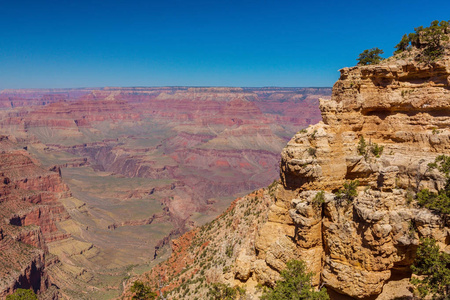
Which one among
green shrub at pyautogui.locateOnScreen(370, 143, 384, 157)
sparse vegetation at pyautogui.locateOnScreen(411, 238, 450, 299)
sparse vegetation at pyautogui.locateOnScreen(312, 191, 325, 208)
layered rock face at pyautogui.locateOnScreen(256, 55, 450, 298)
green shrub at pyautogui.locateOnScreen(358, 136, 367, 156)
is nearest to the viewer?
sparse vegetation at pyautogui.locateOnScreen(411, 238, 450, 299)

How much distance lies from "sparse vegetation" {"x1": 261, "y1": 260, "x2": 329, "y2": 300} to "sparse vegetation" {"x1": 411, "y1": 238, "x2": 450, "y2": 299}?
4.44 metres

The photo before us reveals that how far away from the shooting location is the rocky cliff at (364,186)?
15.8m

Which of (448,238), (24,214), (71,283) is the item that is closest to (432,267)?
(448,238)

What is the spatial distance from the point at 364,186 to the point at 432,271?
5.56m

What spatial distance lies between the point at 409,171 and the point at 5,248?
274 feet

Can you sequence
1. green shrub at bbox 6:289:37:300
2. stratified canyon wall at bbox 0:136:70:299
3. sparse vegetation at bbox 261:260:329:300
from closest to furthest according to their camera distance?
sparse vegetation at bbox 261:260:329:300 → green shrub at bbox 6:289:37:300 → stratified canyon wall at bbox 0:136:70:299

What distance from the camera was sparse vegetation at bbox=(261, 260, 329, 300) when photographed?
53.8 ft

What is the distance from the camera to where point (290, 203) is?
63.9 feet

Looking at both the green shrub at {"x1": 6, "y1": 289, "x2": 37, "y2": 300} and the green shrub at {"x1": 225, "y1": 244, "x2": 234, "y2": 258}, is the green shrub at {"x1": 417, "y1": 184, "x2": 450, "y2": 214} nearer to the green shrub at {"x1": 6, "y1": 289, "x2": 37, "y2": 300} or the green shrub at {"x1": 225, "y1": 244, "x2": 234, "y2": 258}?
the green shrub at {"x1": 225, "y1": 244, "x2": 234, "y2": 258}

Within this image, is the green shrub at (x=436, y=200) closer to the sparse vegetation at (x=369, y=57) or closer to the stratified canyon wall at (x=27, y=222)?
the sparse vegetation at (x=369, y=57)

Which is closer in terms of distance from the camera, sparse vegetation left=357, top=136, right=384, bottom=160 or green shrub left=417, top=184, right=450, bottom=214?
green shrub left=417, top=184, right=450, bottom=214

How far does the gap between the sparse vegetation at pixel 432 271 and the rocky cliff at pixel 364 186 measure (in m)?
0.57

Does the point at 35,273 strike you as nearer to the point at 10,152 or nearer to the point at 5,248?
the point at 5,248

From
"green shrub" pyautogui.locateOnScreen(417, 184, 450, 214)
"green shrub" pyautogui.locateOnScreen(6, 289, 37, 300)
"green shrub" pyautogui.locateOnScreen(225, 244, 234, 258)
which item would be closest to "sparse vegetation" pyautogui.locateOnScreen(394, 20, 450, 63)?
"green shrub" pyautogui.locateOnScreen(417, 184, 450, 214)
